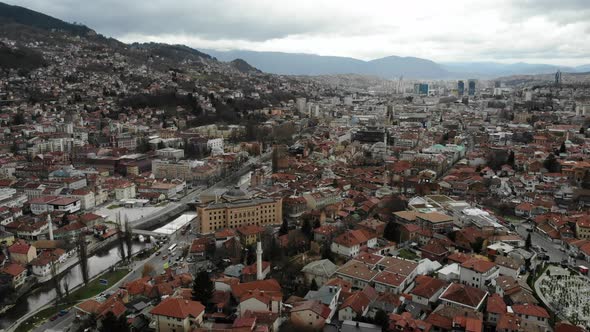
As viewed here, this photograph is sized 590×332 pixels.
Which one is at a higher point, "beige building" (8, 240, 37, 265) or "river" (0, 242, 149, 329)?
"beige building" (8, 240, 37, 265)

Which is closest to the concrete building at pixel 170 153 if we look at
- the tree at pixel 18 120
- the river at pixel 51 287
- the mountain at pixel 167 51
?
the river at pixel 51 287

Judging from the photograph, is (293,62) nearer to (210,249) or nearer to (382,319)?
(210,249)

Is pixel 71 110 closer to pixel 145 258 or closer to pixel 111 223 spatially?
pixel 111 223

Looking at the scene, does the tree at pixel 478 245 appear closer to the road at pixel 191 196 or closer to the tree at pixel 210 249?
the tree at pixel 210 249

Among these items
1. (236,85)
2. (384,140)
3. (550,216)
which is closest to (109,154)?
(384,140)

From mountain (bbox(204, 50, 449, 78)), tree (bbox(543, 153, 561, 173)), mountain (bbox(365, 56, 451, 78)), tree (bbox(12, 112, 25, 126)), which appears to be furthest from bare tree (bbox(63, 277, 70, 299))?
mountain (bbox(365, 56, 451, 78))

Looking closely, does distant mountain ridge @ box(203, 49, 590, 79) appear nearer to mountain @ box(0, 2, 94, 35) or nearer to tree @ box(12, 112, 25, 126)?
mountain @ box(0, 2, 94, 35)
